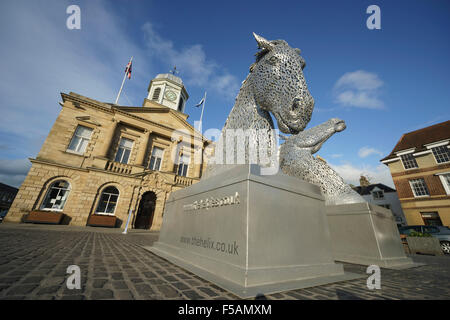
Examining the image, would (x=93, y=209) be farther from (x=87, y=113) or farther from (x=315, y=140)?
(x=315, y=140)

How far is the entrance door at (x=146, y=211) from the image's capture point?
14405 mm

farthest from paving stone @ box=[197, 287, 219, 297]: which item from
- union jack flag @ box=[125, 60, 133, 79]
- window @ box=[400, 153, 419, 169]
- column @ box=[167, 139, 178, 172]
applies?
window @ box=[400, 153, 419, 169]

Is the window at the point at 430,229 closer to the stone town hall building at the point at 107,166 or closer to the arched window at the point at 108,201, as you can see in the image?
the stone town hall building at the point at 107,166

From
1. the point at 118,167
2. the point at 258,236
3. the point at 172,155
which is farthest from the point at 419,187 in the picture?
the point at 118,167

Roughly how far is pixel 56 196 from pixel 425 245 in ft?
69.2

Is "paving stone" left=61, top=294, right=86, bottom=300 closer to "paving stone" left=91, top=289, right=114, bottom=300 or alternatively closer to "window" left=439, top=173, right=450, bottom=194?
"paving stone" left=91, top=289, right=114, bottom=300

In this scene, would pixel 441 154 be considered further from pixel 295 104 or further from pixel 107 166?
pixel 107 166

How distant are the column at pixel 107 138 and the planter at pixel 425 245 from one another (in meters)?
19.4

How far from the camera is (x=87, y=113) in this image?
1475cm

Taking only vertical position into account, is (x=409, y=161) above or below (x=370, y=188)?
above

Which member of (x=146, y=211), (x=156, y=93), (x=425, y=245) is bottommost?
(x=425, y=245)

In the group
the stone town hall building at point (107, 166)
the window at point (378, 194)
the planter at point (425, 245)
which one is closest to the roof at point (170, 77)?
the stone town hall building at point (107, 166)

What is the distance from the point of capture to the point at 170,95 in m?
22.8
